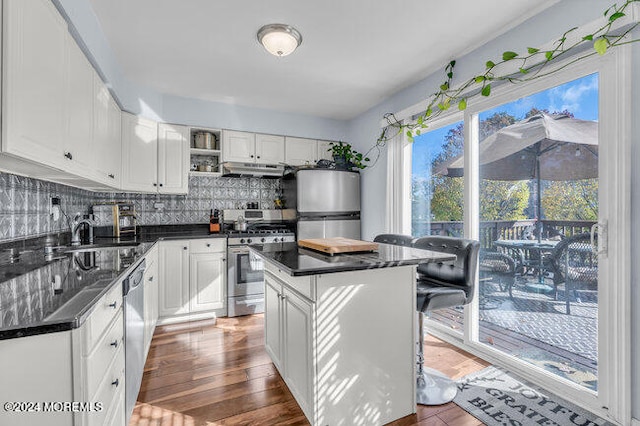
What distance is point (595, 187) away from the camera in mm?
1894

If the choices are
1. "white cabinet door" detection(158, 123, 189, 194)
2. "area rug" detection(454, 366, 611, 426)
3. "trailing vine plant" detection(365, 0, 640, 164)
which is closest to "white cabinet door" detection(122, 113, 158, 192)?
"white cabinet door" detection(158, 123, 189, 194)

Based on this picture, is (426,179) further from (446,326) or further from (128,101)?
(128,101)

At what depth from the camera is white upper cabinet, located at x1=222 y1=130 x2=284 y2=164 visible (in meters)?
3.82

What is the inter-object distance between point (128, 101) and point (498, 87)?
3427mm

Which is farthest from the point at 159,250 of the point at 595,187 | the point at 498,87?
the point at 595,187

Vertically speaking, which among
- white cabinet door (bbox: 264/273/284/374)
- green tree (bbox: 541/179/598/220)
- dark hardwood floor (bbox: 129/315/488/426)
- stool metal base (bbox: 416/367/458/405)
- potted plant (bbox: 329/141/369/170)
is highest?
potted plant (bbox: 329/141/369/170)

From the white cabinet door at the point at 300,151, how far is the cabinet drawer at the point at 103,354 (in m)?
2.96

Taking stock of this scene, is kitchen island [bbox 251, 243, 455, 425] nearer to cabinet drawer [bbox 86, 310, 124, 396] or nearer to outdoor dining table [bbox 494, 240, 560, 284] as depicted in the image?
cabinet drawer [bbox 86, 310, 124, 396]

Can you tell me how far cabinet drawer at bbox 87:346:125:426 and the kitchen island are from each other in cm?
82

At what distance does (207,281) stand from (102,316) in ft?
7.41

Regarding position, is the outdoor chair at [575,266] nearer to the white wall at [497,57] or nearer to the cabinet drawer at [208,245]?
the white wall at [497,57]

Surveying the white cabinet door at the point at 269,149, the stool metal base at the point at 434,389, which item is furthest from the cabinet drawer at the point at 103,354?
the white cabinet door at the point at 269,149

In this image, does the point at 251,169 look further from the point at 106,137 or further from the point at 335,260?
the point at 335,260

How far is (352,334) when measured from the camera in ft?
5.32
